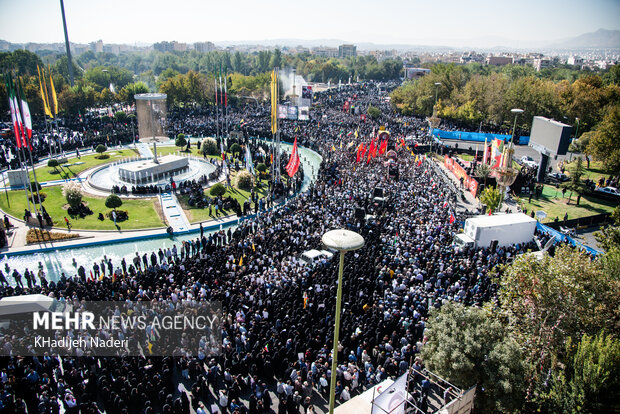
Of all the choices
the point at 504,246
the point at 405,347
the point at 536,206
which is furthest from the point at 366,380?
the point at 536,206

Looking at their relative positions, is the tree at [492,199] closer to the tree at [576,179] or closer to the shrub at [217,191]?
the tree at [576,179]

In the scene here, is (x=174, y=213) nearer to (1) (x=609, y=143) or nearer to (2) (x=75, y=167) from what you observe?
(2) (x=75, y=167)

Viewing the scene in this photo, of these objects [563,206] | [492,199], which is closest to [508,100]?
[563,206]

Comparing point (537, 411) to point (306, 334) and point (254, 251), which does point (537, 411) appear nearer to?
point (306, 334)

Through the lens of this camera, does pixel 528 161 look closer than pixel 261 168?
No

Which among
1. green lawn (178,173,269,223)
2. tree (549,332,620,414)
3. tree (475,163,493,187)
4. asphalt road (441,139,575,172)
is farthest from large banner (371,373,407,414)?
asphalt road (441,139,575,172)

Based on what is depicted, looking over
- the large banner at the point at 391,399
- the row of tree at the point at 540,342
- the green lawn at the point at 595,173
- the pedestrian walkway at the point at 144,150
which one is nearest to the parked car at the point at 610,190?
the green lawn at the point at 595,173

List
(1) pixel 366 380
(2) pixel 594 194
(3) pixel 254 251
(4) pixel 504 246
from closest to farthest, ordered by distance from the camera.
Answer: (1) pixel 366 380 → (3) pixel 254 251 → (4) pixel 504 246 → (2) pixel 594 194
